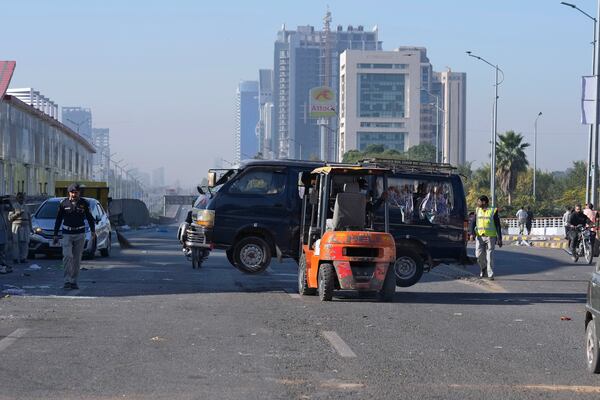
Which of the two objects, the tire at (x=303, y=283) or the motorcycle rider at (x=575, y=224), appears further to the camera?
the motorcycle rider at (x=575, y=224)

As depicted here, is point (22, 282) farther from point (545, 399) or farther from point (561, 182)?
point (561, 182)

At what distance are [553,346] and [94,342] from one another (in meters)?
5.25

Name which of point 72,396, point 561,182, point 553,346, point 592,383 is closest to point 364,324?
point 553,346

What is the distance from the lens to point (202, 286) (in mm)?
20484

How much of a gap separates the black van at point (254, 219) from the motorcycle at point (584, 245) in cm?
1468

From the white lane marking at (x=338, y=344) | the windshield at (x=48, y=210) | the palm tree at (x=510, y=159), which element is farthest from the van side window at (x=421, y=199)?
the palm tree at (x=510, y=159)

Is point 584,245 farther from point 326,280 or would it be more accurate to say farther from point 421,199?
point 326,280

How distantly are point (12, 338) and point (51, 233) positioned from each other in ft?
57.8

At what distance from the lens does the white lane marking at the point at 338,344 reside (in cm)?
1146

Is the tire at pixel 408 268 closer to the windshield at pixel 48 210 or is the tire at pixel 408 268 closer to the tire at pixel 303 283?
the tire at pixel 303 283

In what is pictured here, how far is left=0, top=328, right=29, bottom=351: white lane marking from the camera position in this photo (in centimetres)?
1184

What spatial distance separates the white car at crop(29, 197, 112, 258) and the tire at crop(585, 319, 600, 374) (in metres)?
19.7

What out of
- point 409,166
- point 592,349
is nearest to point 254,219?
point 409,166

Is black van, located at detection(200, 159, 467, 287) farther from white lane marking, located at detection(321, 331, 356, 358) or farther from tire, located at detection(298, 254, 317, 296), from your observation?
white lane marking, located at detection(321, 331, 356, 358)
